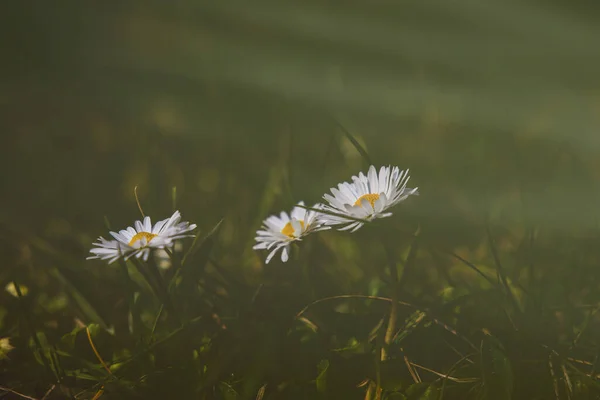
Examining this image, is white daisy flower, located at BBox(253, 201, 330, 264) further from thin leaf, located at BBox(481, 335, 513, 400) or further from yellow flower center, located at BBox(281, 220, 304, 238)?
thin leaf, located at BBox(481, 335, 513, 400)

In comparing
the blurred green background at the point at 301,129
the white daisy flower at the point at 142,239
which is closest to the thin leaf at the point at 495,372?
the blurred green background at the point at 301,129

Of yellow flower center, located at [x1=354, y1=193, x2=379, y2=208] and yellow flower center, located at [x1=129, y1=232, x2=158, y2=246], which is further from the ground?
yellow flower center, located at [x1=129, y1=232, x2=158, y2=246]

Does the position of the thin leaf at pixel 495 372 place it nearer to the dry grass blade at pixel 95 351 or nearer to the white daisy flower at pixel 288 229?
the white daisy flower at pixel 288 229

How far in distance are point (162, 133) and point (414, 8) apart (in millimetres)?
312

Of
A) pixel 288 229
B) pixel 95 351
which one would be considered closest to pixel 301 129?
pixel 288 229

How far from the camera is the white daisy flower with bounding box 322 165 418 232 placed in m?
0.40

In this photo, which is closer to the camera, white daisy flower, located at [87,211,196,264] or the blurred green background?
white daisy flower, located at [87,211,196,264]

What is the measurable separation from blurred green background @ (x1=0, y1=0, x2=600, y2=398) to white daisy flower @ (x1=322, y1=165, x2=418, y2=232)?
9cm

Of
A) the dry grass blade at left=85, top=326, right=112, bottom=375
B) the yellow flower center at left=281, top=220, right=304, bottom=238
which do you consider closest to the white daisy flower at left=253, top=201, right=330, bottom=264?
the yellow flower center at left=281, top=220, right=304, bottom=238

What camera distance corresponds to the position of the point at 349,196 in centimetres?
45

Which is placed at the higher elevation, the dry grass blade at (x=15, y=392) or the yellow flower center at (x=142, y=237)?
the yellow flower center at (x=142, y=237)

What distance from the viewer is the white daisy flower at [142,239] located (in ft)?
1.35

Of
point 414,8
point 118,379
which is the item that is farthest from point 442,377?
point 414,8

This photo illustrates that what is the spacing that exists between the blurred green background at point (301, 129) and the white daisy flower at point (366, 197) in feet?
0.29
